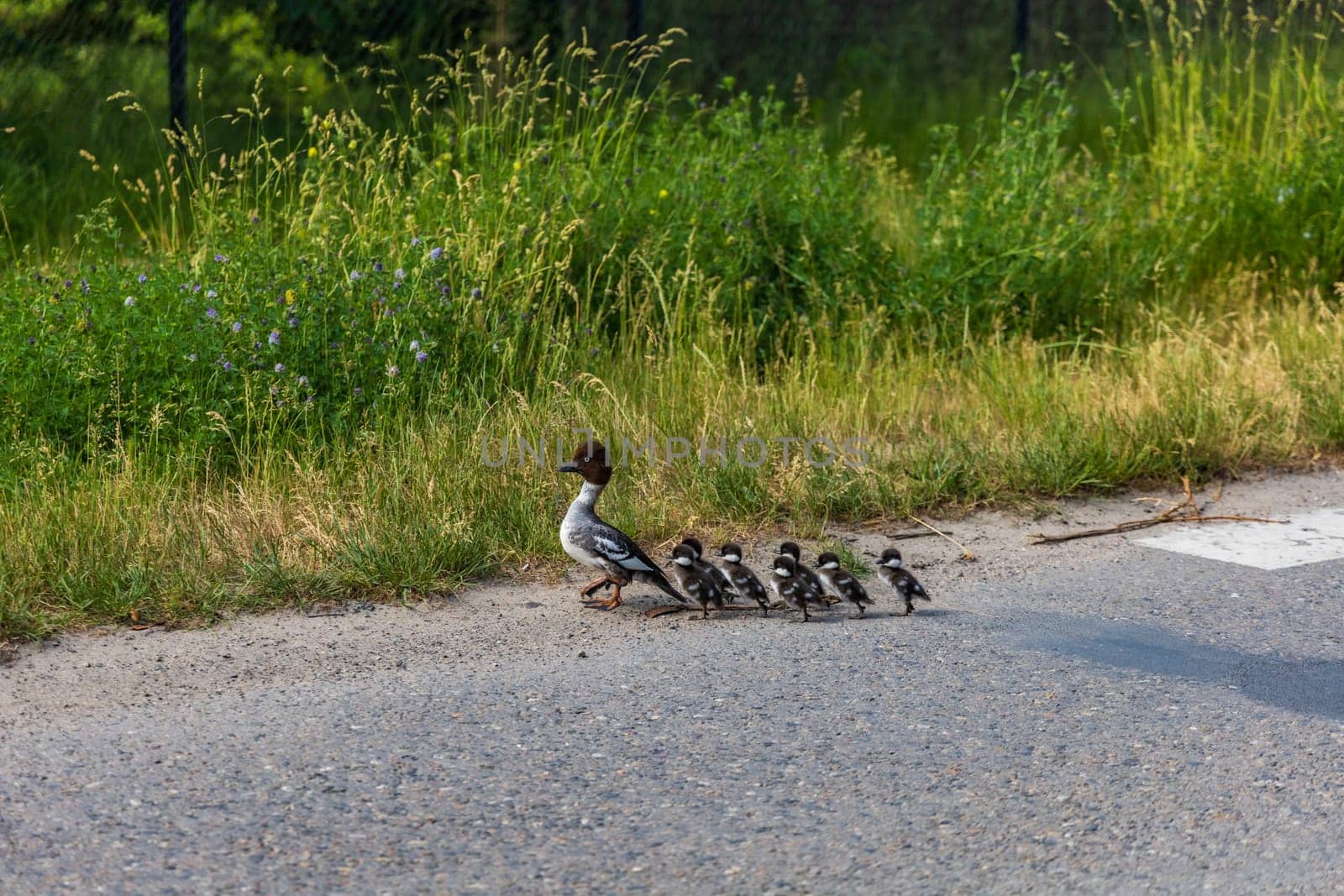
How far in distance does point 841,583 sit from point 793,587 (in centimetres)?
18

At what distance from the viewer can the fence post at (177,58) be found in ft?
31.6

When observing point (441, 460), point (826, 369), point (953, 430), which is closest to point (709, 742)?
point (441, 460)

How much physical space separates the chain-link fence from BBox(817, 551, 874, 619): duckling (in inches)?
154

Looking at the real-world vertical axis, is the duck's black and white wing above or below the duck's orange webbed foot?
above

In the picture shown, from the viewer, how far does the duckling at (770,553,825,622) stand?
5.33 metres

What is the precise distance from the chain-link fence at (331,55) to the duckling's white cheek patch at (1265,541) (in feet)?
13.5

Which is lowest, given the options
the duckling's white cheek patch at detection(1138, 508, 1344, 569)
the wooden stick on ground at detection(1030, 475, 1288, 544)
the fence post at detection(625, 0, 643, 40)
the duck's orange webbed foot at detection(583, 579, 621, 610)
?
the duck's orange webbed foot at detection(583, 579, 621, 610)

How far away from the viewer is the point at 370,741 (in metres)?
4.18

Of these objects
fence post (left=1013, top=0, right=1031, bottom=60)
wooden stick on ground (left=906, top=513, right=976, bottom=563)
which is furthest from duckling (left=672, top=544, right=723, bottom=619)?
fence post (left=1013, top=0, right=1031, bottom=60)

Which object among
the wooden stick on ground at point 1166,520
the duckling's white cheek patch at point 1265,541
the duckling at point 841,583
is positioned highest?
the duckling at point 841,583

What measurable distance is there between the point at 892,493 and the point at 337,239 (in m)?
3.19

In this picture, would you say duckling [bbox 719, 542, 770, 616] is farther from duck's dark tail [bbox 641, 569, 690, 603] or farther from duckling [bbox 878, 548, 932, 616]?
duckling [bbox 878, 548, 932, 616]

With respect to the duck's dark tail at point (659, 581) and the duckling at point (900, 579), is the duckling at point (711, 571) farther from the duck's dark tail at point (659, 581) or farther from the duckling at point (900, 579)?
the duckling at point (900, 579)

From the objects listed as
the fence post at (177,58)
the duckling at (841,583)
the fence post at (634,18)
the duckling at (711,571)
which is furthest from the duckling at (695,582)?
the fence post at (634,18)
